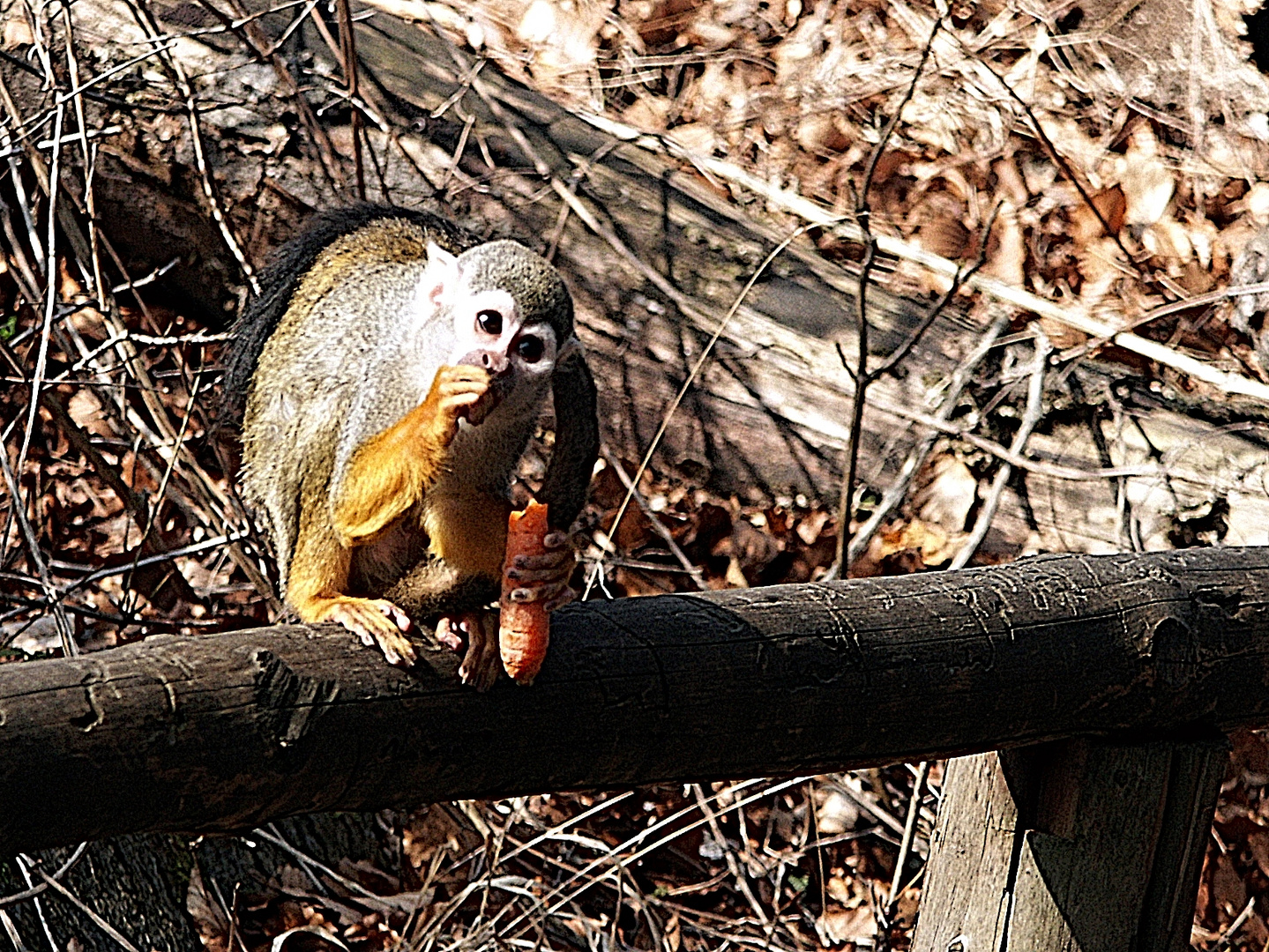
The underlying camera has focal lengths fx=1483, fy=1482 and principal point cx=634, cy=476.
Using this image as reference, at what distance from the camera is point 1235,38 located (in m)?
4.52

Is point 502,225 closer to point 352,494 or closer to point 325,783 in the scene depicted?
point 352,494

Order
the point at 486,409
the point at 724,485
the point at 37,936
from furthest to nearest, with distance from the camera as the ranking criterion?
1. the point at 724,485
2. the point at 37,936
3. the point at 486,409

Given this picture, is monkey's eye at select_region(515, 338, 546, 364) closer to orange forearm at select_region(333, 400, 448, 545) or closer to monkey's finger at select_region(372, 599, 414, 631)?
orange forearm at select_region(333, 400, 448, 545)

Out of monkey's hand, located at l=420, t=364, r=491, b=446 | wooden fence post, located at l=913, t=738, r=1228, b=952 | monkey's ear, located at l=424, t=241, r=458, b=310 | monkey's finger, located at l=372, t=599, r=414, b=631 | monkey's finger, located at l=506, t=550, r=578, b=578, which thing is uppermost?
monkey's ear, located at l=424, t=241, r=458, b=310

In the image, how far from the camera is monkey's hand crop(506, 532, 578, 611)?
1381 mm

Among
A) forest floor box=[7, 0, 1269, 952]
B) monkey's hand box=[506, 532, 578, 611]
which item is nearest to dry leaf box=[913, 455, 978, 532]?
forest floor box=[7, 0, 1269, 952]

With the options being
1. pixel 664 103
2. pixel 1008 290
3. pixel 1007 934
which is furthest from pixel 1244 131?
pixel 1007 934

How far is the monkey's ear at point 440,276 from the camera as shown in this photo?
1.73 metres

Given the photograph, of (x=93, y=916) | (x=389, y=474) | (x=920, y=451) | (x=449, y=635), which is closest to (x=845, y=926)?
(x=920, y=451)

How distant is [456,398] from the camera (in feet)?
5.11

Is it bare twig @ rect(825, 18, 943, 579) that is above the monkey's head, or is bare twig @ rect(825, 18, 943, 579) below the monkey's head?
below

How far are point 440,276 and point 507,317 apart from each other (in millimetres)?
174

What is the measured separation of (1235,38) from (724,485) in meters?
2.42

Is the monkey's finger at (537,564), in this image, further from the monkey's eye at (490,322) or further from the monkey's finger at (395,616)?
the monkey's eye at (490,322)
